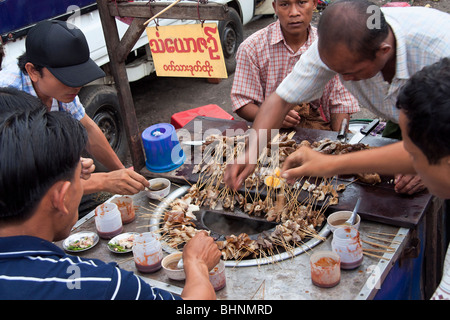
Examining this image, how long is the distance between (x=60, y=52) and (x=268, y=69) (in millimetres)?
1817

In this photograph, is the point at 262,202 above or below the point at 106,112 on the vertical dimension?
above

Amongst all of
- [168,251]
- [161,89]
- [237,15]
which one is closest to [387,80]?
[168,251]

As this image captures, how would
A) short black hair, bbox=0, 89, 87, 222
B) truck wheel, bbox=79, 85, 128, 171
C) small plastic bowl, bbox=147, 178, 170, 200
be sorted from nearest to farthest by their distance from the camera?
short black hair, bbox=0, 89, 87, 222, small plastic bowl, bbox=147, 178, 170, 200, truck wheel, bbox=79, 85, 128, 171

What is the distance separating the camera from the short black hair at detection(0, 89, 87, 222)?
142 cm

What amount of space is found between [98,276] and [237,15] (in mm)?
6636

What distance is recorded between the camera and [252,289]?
87.2 inches

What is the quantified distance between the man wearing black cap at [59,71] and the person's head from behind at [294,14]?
1.59 m

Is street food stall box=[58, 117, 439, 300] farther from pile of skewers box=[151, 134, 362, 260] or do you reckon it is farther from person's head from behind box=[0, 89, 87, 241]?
person's head from behind box=[0, 89, 87, 241]

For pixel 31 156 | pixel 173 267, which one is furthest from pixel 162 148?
pixel 31 156

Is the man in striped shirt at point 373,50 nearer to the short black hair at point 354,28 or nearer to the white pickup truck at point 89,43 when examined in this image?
the short black hair at point 354,28

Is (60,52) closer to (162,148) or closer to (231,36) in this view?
(162,148)

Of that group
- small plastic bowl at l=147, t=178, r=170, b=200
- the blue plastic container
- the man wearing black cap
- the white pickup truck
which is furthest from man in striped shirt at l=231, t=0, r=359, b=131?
the man wearing black cap

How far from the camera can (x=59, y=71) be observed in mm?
2688
